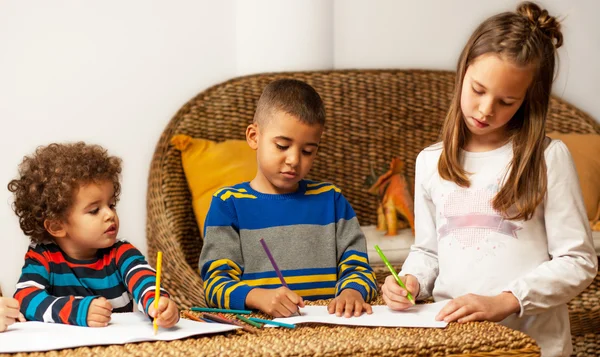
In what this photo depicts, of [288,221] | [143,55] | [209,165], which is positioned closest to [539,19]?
[288,221]

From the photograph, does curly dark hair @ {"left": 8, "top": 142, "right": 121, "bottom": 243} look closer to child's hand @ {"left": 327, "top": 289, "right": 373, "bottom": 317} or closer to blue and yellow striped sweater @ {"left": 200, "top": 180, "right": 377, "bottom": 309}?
blue and yellow striped sweater @ {"left": 200, "top": 180, "right": 377, "bottom": 309}

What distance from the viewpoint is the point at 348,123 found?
9.77 feet

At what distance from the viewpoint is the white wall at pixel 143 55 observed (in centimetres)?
281

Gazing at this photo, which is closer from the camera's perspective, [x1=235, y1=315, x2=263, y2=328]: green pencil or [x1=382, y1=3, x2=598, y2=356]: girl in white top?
[x1=235, y1=315, x2=263, y2=328]: green pencil

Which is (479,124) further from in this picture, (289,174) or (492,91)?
(289,174)

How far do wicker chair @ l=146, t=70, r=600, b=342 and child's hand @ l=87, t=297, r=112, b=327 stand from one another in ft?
4.26

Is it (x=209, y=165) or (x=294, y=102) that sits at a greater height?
(x=294, y=102)

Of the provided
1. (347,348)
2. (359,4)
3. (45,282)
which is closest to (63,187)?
(45,282)

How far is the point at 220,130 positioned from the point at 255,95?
0.19 metres

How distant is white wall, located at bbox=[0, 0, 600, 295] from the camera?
2.81 meters

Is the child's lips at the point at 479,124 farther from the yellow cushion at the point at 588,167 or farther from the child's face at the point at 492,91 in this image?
the yellow cushion at the point at 588,167

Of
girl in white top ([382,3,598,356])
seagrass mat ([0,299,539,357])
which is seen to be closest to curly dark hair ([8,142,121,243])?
seagrass mat ([0,299,539,357])

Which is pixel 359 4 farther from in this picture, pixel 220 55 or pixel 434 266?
pixel 434 266

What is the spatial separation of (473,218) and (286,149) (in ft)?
1.39
